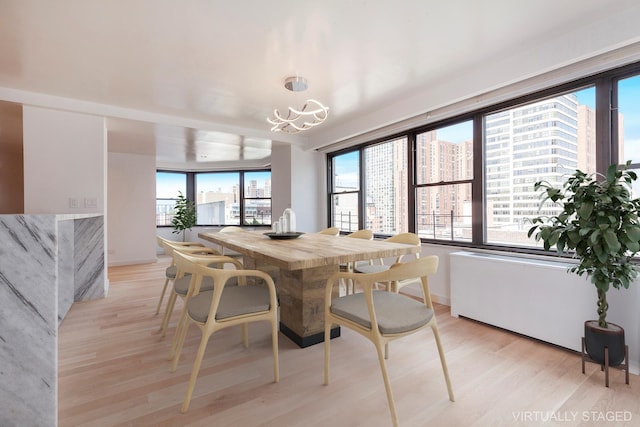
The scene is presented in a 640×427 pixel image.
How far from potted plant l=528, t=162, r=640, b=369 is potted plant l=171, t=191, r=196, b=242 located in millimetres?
7176

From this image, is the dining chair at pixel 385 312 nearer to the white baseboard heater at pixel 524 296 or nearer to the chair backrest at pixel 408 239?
the chair backrest at pixel 408 239

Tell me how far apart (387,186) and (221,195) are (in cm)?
502

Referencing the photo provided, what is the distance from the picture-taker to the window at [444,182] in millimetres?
3414

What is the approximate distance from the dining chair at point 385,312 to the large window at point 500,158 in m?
1.88

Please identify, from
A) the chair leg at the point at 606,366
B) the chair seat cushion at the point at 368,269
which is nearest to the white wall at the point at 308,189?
the chair seat cushion at the point at 368,269

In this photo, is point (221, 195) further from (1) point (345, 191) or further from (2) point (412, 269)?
(2) point (412, 269)

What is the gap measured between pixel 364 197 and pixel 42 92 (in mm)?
4500

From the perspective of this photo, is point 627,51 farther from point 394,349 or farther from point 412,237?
point 394,349

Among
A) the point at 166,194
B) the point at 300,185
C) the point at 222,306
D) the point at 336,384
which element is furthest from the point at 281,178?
the point at 336,384

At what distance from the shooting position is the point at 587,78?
2.47m

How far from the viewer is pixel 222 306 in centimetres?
174

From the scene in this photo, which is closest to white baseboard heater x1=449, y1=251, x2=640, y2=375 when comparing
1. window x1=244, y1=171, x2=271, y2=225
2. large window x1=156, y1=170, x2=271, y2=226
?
window x1=244, y1=171, x2=271, y2=225

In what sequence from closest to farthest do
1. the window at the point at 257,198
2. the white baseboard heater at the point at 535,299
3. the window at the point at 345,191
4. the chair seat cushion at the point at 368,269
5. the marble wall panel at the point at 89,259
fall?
the white baseboard heater at the point at 535,299 < the chair seat cushion at the point at 368,269 < the marble wall panel at the point at 89,259 < the window at the point at 345,191 < the window at the point at 257,198

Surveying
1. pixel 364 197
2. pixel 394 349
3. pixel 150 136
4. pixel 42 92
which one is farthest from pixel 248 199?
pixel 394 349
